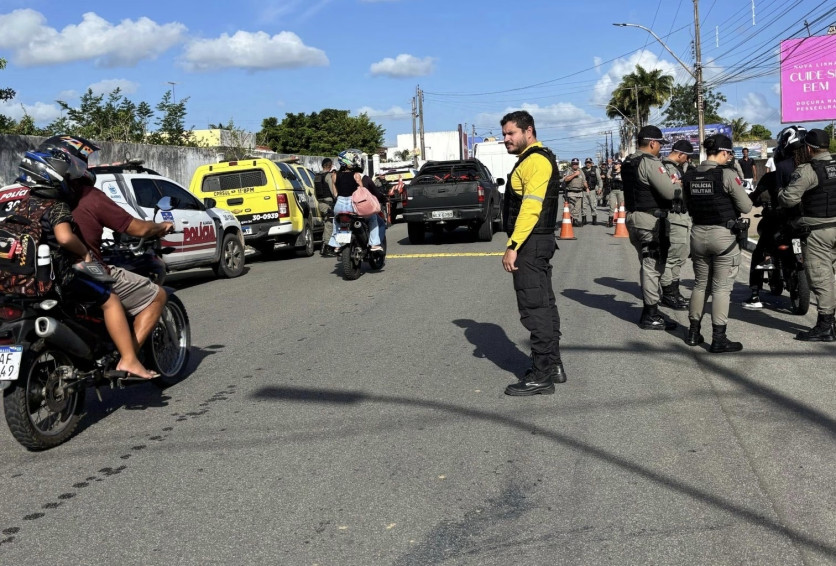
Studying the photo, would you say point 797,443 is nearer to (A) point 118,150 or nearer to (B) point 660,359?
(B) point 660,359

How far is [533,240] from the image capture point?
607 centimetres

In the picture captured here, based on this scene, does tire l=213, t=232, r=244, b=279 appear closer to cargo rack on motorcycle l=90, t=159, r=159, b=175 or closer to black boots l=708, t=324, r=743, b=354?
cargo rack on motorcycle l=90, t=159, r=159, b=175

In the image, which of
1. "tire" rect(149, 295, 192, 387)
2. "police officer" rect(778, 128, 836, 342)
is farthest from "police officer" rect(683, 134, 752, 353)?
"tire" rect(149, 295, 192, 387)

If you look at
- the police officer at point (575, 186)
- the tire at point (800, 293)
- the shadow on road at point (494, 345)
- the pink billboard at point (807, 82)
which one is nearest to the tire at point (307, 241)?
the police officer at point (575, 186)

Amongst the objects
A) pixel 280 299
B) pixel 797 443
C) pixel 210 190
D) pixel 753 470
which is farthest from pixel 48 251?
pixel 210 190

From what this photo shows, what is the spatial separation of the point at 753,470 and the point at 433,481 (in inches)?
63.5

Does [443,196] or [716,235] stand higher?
[443,196]

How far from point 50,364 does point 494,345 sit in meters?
3.84

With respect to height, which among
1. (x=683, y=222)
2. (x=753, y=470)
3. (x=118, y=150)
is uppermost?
(x=118, y=150)

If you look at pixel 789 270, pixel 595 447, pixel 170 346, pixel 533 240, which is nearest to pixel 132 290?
pixel 170 346

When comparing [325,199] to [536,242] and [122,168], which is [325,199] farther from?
[536,242]

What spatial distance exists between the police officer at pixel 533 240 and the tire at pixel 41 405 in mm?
2847

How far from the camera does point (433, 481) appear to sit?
4.38 metres

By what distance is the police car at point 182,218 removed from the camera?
39.1ft
